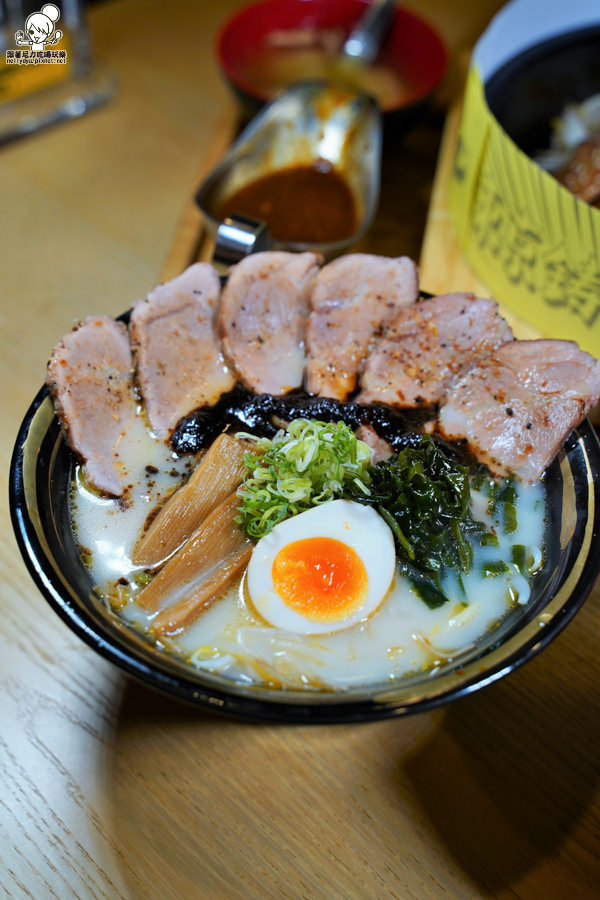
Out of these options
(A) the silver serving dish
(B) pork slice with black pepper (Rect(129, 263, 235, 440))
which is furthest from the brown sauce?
(B) pork slice with black pepper (Rect(129, 263, 235, 440))

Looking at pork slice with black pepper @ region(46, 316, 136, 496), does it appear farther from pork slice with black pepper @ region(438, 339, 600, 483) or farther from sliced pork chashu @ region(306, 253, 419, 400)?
pork slice with black pepper @ region(438, 339, 600, 483)

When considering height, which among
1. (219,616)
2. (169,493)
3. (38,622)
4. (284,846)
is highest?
(169,493)

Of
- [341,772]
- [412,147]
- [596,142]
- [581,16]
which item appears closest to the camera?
[341,772]

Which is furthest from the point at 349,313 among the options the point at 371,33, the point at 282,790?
the point at 371,33

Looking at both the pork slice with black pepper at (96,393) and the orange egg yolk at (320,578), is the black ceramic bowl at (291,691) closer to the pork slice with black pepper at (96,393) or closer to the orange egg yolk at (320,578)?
the pork slice with black pepper at (96,393)

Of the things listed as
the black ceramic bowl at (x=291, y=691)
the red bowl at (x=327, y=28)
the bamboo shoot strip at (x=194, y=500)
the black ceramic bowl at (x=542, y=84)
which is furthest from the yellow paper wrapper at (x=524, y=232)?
the bamboo shoot strip at (x=194, y=500)

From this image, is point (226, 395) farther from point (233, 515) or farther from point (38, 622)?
point (38, 622)

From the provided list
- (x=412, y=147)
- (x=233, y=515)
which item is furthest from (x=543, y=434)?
(x=412, y=147)
